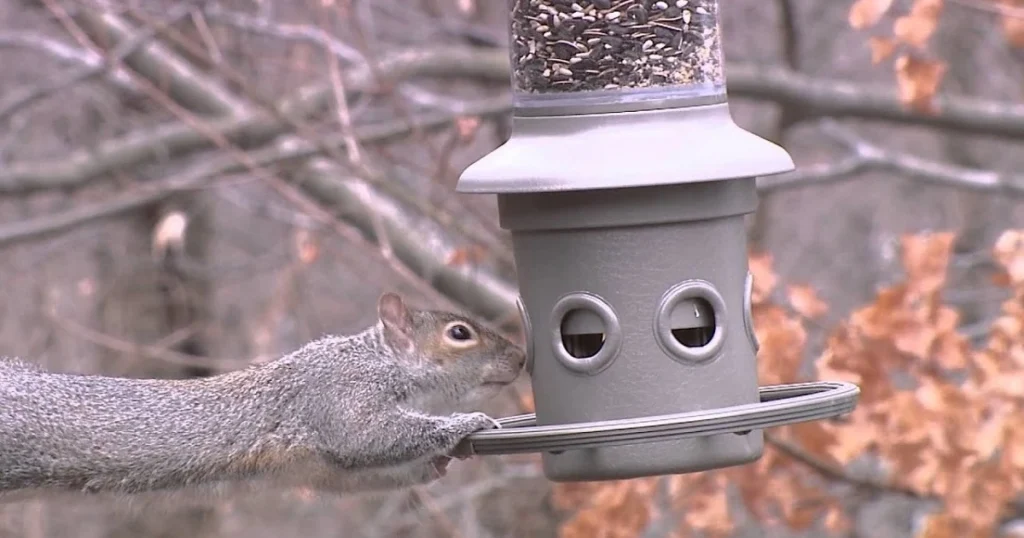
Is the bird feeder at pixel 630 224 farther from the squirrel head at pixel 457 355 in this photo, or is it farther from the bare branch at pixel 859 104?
the bare branch at pixel 859 104

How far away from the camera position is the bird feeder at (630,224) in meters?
3.85

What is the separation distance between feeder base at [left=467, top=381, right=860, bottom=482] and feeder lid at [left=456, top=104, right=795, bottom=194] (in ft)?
1.78

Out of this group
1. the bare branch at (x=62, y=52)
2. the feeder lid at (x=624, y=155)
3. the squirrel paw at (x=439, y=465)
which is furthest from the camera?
the bare branch at (x=62, y=52)

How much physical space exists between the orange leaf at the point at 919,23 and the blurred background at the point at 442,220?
1cm

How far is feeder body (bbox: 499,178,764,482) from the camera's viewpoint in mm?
3959

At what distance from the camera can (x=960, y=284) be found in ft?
36.0

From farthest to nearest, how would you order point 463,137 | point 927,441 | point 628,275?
point 463,137
point 927,441
point 628,275

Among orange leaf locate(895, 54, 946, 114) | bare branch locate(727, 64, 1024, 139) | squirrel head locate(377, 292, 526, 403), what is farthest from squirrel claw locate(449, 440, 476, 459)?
bare branch locate(727, 64, 1024, 139)

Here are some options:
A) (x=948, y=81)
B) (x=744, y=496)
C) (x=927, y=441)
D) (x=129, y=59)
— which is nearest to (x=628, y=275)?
(x=927, y=441)

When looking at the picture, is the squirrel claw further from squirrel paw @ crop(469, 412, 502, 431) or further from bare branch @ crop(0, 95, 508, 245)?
bare branch @ crop(0, 95, 508, 245)

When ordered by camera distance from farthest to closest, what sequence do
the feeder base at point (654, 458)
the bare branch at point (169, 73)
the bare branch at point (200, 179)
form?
the bare branch at point (169, 73) < the bare branch at point (200, 179) < the feeder base at point (654, 458)

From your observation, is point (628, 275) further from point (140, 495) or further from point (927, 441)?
point (927, 441)

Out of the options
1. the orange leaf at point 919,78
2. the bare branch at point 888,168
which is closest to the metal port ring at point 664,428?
the orange leaf at point 919,78

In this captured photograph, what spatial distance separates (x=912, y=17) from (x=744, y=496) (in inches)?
76.8
